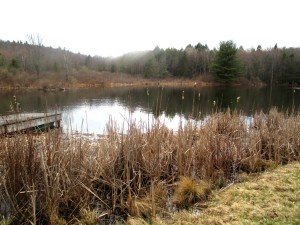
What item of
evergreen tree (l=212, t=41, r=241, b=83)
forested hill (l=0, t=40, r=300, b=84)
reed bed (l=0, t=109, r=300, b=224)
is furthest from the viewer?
evergreen tree (l=212, t=41, r=241, b=83)

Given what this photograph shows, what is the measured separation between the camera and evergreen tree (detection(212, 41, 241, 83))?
51688 millimetres

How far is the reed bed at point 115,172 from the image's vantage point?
3727mm

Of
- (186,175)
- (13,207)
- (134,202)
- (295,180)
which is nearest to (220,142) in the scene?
(186,175)

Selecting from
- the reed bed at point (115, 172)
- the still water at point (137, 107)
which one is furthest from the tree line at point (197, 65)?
the reed bed at point (115, 172)

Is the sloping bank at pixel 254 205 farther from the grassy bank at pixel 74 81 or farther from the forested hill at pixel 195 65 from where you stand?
the forested hill at pixel 195 65

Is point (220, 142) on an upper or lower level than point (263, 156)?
upper

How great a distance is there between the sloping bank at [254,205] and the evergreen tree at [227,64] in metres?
48.6

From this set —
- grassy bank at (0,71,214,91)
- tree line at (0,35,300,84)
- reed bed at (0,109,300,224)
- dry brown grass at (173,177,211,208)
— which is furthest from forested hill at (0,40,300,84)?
dry brown grass at (173,177,211,208)

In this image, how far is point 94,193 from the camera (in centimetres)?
434

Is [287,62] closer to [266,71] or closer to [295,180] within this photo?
[266,71]

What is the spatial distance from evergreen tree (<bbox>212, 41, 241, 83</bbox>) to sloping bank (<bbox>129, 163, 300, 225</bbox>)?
160 feet

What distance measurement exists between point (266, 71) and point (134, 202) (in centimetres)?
5911

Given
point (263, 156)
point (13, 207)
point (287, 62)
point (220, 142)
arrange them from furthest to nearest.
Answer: point (287, 62), point (263, 156), point (220, 142), point (13, 207)

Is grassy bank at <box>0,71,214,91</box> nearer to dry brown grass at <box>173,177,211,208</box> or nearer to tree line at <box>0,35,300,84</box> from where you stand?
tree line at <box>0,35,300,84</box>
